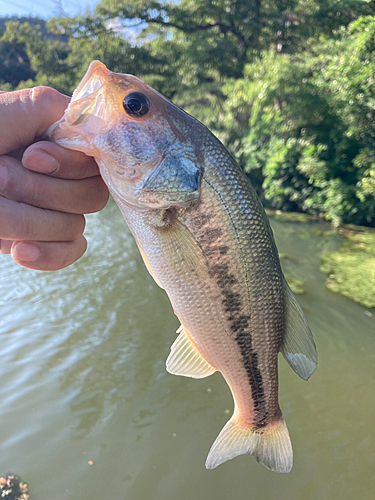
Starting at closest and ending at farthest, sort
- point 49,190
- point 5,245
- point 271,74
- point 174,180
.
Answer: point 174,180, point 49,190, point 5,245, point 271,74

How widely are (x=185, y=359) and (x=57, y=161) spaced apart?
114 cm

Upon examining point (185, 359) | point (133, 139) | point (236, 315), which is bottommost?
point (185, 359)

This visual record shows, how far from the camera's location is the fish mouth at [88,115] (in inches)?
48.5

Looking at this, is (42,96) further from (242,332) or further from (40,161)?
(242,332)

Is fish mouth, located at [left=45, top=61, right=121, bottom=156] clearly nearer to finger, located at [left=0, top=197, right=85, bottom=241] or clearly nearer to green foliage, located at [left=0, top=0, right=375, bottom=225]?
finger, located at [left=0, top=197, right=85, bottom=241]

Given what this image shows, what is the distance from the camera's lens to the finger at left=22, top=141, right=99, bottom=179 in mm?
1321

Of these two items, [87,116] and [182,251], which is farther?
[182,251]

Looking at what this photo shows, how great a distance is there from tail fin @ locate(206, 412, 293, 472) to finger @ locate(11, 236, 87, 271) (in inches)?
48.8

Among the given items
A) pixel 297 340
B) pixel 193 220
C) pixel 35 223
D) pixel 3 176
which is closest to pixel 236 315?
pixel 297 340

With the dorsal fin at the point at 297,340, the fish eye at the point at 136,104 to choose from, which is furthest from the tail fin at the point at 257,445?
the fish eye at the point at 136,104

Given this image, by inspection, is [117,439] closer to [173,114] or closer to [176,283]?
[176,283]

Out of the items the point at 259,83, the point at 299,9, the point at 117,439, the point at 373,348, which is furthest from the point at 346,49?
the point at 117,439

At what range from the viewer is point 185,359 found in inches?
63.2

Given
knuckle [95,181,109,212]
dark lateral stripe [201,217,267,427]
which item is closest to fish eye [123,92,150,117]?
knuckle [95,181,109,212]
